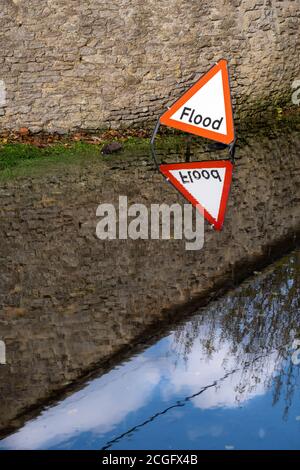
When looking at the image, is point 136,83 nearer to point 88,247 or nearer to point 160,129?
point 160,129

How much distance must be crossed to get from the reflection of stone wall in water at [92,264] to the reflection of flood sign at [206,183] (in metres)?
0.12

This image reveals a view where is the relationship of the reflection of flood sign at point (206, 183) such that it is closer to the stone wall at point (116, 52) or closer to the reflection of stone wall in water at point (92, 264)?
the reflection of stone wall in water at point (92, 264)

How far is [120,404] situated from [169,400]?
28cm

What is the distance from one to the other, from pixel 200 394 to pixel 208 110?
666 centimetres

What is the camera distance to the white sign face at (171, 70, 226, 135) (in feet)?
40.1

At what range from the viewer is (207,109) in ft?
40.2

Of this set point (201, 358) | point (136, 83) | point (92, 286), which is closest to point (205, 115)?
point (136, 83)

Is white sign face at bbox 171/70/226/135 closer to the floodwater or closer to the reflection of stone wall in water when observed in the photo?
the reflection of stone wall in water

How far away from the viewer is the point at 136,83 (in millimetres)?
13781
